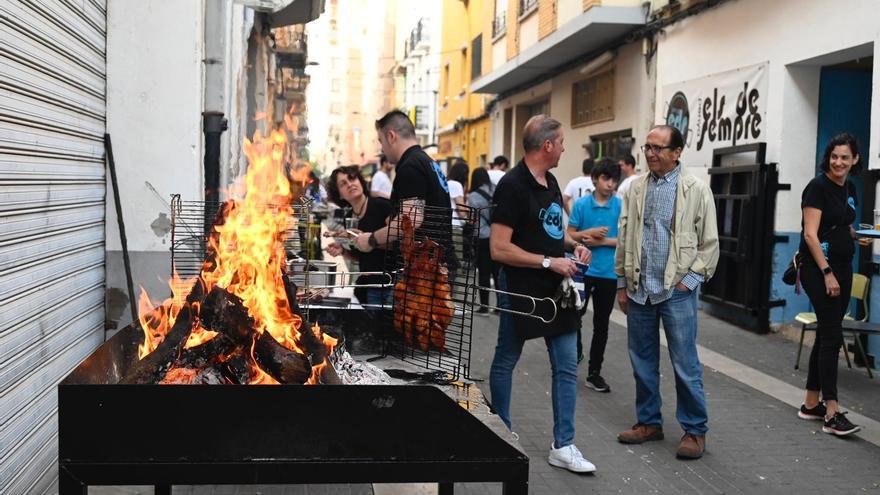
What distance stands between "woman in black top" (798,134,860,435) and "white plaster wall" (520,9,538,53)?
13.6 m

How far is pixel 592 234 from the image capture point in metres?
7.38

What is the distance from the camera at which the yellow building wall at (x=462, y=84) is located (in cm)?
2888

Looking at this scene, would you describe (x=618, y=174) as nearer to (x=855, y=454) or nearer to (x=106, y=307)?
(x=855, y=454)

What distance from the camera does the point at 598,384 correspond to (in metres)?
7.41

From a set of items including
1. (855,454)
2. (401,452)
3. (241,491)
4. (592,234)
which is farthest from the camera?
(592,234)

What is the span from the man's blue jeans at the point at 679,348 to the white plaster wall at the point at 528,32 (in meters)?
14.4

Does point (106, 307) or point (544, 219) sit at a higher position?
point (544, 219)

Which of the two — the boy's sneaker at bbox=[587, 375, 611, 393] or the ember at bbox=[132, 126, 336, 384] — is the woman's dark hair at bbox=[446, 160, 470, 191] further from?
the ember at bbox=[132, 126, 336, 384]

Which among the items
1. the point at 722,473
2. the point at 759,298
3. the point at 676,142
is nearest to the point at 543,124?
the point at 676,142

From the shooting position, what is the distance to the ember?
3.36 meters

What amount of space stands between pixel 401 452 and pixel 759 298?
8638mm

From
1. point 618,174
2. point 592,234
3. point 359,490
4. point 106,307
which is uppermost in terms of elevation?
point 618,174

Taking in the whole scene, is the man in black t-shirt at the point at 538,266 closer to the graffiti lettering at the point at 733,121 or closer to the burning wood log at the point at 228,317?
the burning wood log at the point at 228,317

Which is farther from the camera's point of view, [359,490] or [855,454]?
[855,454]
